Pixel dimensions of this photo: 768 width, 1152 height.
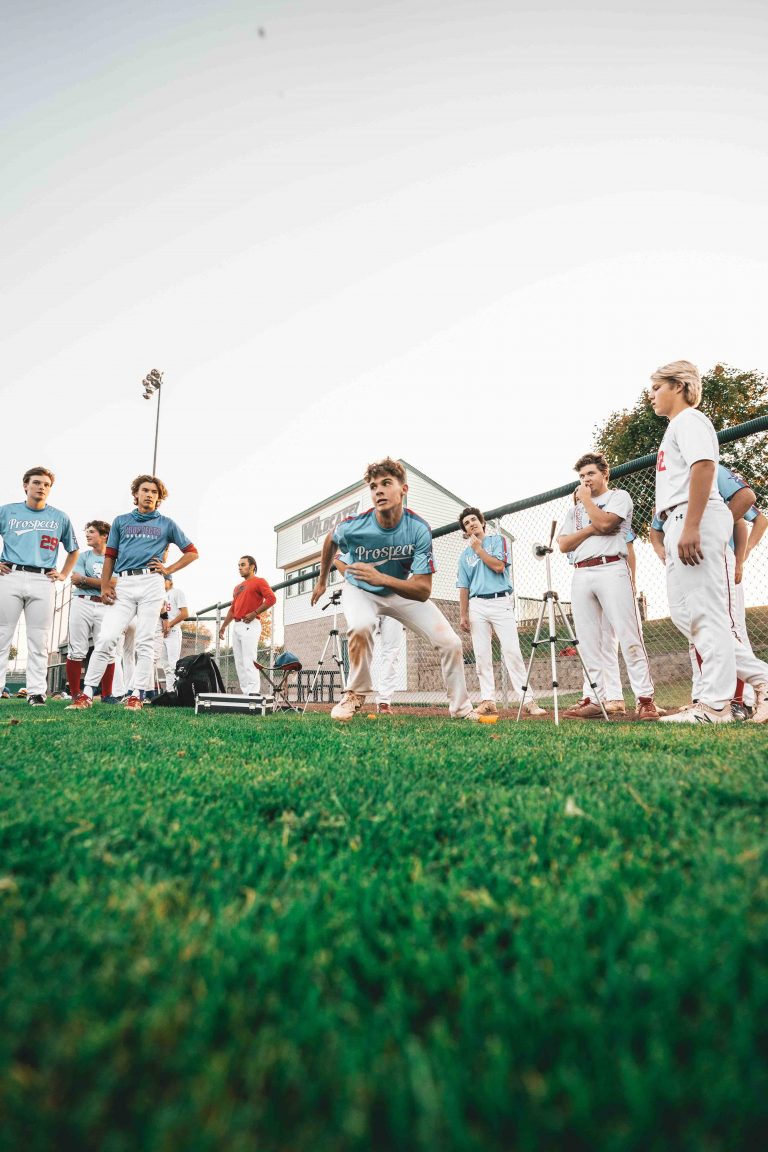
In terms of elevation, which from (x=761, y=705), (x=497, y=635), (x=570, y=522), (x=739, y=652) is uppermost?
(x=570, y=522)

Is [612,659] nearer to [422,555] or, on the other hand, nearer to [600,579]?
[600,579]

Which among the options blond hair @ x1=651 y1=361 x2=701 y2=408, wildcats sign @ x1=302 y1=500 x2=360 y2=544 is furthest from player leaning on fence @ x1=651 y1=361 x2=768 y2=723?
wildcats sign @ x1=302 y1=500 x2=360 y2=544

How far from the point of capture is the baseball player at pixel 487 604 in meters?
7.20

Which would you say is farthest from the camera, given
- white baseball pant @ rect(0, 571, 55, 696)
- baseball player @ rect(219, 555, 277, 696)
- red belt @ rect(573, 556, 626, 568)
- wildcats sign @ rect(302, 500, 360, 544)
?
wildcats sign @ rect(302, 500, 360, 544)

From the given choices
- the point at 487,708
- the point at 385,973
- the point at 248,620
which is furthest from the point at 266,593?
the point at 385,973

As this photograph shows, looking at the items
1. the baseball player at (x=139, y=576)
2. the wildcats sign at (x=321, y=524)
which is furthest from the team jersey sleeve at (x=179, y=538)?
the wildcats sign at (x=321, y=524)

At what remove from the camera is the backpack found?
8.51 m

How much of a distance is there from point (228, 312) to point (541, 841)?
1716 centimetres

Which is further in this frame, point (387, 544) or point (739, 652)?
point (387, 544)

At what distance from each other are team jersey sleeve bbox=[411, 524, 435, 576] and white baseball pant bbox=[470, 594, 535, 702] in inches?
74.4

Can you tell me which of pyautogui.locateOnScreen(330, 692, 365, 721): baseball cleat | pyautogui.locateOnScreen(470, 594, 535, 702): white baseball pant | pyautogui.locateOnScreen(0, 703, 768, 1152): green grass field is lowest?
pyautogui.locateOnScreen(0, 703, 768, 1152): green grass field

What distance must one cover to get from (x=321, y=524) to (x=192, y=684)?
17.4 meters

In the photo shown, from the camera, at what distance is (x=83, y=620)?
9414mm

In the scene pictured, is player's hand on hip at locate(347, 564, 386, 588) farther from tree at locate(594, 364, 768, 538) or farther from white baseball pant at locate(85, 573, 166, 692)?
tree at locate(594, 364, 768, 538)
